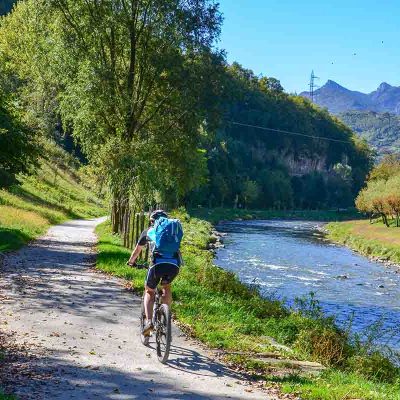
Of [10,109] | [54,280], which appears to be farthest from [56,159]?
[54,280]

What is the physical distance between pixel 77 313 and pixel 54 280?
4343 millimetres

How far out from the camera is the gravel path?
301 inches

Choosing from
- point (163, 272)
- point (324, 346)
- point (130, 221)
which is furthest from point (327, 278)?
point (163, 272)

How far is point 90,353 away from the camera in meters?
9.25

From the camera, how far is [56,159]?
243 ft

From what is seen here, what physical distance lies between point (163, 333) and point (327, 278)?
3013cm

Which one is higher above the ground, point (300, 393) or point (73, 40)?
point (73, 40)

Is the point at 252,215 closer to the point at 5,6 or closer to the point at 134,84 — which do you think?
the point at 5,6

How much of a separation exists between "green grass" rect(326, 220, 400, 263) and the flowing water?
255 cm

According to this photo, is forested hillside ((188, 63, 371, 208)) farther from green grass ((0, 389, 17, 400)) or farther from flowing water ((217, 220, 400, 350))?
green grass ((0, 389, 17, 400))

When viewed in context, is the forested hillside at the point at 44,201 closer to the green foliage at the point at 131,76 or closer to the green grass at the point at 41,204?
the green grass at the point at 41,204

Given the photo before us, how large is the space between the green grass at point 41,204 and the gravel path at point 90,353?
9996 millimetres

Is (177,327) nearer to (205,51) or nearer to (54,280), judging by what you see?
(54,280)

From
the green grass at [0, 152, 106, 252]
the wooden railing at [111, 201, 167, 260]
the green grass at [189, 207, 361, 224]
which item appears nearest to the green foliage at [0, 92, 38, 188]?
the green grass at [0, 152, 106, 252]
